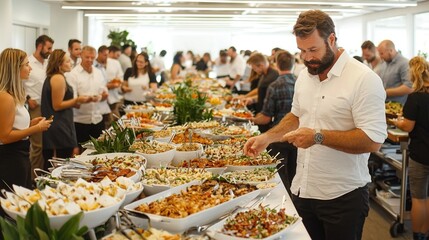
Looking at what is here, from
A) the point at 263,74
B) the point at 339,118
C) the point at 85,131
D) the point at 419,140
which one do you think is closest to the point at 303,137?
the point at 339,118

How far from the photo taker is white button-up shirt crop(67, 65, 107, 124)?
5.73 meters

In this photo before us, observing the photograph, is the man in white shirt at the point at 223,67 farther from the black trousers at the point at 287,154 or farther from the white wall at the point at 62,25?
the black trousers at the point at 287,154

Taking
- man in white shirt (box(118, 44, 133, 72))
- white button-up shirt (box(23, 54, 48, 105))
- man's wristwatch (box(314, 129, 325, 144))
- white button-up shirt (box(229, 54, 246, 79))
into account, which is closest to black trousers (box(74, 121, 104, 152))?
white button-up shirt (box(23, 54, 48, 105))

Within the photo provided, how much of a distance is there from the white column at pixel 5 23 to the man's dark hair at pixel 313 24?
254 inches

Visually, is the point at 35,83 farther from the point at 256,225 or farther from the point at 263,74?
the point at 256,225

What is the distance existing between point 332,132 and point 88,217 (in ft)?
3.55

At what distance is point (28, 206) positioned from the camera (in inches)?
70.4

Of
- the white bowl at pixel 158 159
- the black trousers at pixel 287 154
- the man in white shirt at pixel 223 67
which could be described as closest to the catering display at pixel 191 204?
the white bowl at pixel 158 159

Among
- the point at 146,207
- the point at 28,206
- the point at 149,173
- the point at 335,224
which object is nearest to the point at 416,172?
the point at 335,224

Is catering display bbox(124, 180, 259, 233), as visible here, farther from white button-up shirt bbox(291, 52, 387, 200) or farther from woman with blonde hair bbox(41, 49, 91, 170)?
woman with blonde hair bbox(41, 49, 91, 170)

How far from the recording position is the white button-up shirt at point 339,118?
90.8 inches

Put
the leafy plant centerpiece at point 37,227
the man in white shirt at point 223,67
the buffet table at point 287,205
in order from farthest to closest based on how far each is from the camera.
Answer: the man in white shirt at point 223,67 → the buffet table at point 287,205 → the leafy plant centerpiece at point 37,227

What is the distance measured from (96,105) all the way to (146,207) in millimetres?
4087

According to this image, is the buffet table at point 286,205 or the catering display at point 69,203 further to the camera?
the buffet table at point 286,205
